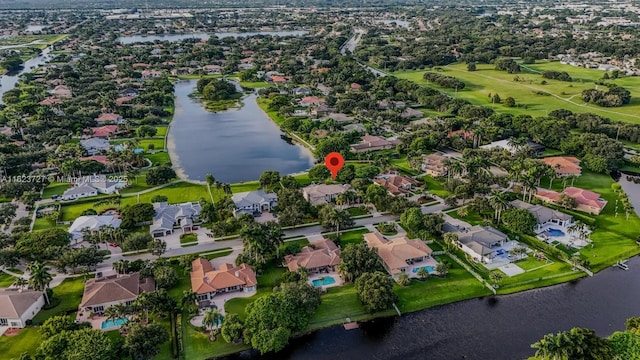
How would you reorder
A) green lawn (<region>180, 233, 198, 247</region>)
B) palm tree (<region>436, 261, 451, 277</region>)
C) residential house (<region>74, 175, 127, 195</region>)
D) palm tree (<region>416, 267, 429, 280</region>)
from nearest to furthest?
palm tree (<region>416, 267, 429, 280</region>) → palm tree (<region>436, 261, 451, 277</region>) → green lawn (<region>180, 233, 198, 247</region>) → residential house (<region>74, 175, 127, 195</region>)

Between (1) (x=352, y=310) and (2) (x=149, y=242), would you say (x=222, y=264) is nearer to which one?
(2) (x=149, y=242)

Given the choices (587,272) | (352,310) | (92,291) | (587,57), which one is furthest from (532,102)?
(92,291)

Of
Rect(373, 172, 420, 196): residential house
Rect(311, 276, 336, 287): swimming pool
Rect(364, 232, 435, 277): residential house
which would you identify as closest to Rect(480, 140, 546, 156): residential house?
Rect(373, 172, 420, 196): residential house

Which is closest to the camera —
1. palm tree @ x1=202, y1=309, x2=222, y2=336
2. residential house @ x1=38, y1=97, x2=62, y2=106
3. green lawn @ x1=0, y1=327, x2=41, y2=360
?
green lawn @ x1=0, y1=327, x2=41, y2=360

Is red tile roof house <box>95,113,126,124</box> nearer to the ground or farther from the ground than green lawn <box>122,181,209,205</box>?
farther from the ground

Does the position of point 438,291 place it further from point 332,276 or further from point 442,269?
point 332,276

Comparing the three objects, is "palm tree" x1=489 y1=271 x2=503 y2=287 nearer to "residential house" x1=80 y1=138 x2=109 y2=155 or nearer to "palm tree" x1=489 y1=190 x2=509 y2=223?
"palm tree" x1=489 y1=190 x2=509 y2=223

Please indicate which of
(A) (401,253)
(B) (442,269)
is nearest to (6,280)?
(A) (401,253)

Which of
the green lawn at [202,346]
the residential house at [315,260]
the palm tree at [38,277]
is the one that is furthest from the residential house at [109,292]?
the residential house at [315,260]
